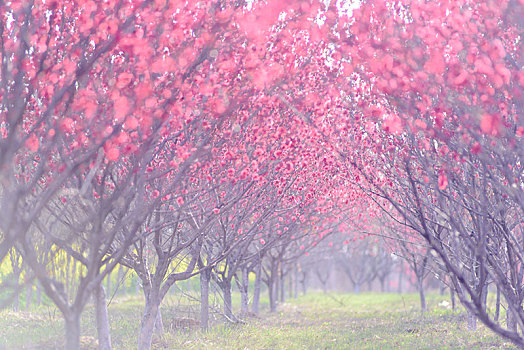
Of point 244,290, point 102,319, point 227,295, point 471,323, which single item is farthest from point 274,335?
point 102,319

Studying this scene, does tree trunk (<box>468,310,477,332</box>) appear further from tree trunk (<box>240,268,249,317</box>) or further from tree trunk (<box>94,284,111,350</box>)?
tree trunk (<box>94,284,111,350</box>)

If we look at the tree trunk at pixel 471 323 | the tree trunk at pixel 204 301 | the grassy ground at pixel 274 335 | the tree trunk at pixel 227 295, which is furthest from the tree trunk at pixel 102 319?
the tree trunk at pixel 471 323

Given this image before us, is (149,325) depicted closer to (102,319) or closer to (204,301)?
(102,319)

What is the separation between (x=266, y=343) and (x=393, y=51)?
8.75 meters

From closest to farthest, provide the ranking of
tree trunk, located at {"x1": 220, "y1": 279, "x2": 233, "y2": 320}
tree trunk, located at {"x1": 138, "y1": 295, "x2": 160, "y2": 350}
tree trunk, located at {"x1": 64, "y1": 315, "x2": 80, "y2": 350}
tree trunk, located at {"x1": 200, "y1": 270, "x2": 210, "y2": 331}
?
1. tree trunk, located at {"x1": 64, "y1": 315, "x2": 80, "y2": 350}
2. tree trunk, located at {"x1": 138, "y1": 295, "x2": 160, "y2": 350}
3. tree trunk, located at {"x1": 200, "y1": 270, "x2": 210, "y2": 331}
4. tree trunk, located at {"x1": 220, "y1": 279, "x2": 233, "y2": 320}

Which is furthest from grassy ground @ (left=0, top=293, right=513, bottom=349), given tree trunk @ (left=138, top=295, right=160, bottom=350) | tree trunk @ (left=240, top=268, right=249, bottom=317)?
tree trunk @ (left=240, top=268, right=249, bottom=317)

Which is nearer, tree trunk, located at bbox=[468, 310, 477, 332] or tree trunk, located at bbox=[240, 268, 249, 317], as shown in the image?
tree trunk, located at bbox=[468, 310, 477, 332]

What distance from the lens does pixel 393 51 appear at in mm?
6594

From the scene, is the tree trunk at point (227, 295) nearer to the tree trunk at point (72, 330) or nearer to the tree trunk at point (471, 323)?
the tree trunk at point (471, 323)

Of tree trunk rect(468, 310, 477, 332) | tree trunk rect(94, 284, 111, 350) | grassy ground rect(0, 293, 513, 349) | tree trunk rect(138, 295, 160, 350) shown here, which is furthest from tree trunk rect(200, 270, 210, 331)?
tree trunk rect(468, 310, 477, 332)

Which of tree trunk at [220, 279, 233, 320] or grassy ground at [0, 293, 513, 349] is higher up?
tree trunk at [220, 279, 233, 320]

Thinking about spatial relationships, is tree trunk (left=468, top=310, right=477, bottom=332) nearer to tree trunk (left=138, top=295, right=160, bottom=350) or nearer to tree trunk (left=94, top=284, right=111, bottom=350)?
tree trunk (left=138, top=295, right=160, bottom=350)

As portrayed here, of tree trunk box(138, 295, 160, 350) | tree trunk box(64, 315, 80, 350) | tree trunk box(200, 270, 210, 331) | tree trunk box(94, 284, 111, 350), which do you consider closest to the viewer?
tree trunk box(64, 315, 80, 350)

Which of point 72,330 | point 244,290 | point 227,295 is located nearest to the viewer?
point 72,330
